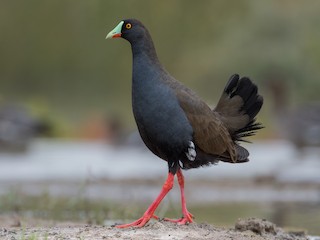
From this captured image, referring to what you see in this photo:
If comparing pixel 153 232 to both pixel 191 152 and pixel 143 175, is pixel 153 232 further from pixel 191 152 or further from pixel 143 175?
pixel 143 175

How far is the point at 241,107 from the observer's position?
962 cm

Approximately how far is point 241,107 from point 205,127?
848 mm

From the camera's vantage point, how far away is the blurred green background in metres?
33.9

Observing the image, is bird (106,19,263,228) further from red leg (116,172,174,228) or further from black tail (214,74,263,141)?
black tail (214,74,263,141)

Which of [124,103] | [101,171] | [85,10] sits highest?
[85,10]

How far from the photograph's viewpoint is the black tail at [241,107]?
9570 mm

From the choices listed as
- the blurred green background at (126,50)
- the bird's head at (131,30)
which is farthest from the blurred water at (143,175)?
the blurred green background at (126,50)

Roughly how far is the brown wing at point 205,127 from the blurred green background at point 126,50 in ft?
76.6

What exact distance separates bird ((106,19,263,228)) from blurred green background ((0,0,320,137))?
23519 millimetres

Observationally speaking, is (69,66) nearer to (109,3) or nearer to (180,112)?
(109,3)

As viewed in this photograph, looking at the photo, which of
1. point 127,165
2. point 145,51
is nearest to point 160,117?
point 145,51

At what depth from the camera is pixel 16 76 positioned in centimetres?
3566

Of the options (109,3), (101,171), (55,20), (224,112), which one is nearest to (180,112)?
(224,112)

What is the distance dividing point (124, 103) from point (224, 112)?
85.3 ft
